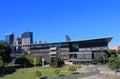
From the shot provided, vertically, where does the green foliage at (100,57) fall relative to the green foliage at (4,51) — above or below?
below

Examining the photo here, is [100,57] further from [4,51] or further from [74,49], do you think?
[4,51]

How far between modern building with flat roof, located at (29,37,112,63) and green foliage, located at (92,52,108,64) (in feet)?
9.27

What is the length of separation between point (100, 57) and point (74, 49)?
1777 cm

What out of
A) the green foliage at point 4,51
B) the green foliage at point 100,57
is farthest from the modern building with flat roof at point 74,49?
the green foliage at point 4,51

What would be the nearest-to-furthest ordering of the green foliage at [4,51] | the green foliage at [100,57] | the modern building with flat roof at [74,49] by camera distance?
the green foliage at [4,51] < the green foliage at [100,57] < the modern building with flat roof at [74,49]

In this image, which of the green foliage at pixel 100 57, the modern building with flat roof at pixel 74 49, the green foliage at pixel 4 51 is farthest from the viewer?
the modern building with flat roof at pixel 74 49

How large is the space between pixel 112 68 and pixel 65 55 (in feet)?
144

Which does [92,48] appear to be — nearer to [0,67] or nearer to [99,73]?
[99,73]

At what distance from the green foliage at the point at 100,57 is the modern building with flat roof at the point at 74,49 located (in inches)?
111

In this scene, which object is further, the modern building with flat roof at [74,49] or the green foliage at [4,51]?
the modern building with flat roof at [74,49]

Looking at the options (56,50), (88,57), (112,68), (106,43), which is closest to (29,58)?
(56,50)

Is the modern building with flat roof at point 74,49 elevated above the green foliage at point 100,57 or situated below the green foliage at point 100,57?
above

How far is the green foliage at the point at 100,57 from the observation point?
394ft

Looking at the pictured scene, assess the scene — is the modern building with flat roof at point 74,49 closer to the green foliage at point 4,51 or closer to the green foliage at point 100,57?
the green foliage at point 100,57
